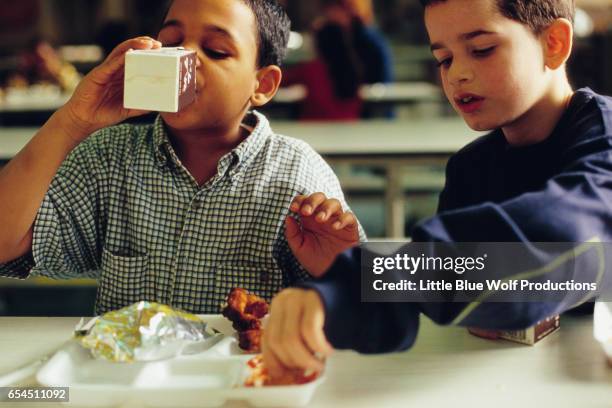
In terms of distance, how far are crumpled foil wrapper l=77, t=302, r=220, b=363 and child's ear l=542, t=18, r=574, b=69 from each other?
57 centimetres

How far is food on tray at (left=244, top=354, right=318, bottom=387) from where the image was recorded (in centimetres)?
70

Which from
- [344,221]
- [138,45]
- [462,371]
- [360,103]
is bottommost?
[462,371]

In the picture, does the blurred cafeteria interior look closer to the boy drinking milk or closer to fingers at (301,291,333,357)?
the boy drinking milk

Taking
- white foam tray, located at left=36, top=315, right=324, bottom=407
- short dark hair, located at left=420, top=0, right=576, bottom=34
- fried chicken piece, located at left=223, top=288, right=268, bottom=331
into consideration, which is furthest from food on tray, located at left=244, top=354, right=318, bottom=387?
short dark hair, located at left=420, top=0, right=576, bottom=34

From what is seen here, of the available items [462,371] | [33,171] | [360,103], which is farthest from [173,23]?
[360,103]

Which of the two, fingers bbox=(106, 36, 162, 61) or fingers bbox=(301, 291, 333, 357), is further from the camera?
fingers bbox=(106, 36, 162, 61)

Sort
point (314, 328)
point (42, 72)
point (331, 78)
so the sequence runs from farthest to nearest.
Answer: point (42, 72) < point (331, 78) < point (314, 328)

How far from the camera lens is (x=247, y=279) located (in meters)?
1.12

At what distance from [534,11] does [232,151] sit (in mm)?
483

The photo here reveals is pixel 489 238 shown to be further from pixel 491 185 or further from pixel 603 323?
pixel 491 185

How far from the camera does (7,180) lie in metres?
1.02

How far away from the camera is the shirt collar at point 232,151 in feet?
3.74

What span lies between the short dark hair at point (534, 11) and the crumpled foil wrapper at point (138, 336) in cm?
51

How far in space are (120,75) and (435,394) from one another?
618 mm
